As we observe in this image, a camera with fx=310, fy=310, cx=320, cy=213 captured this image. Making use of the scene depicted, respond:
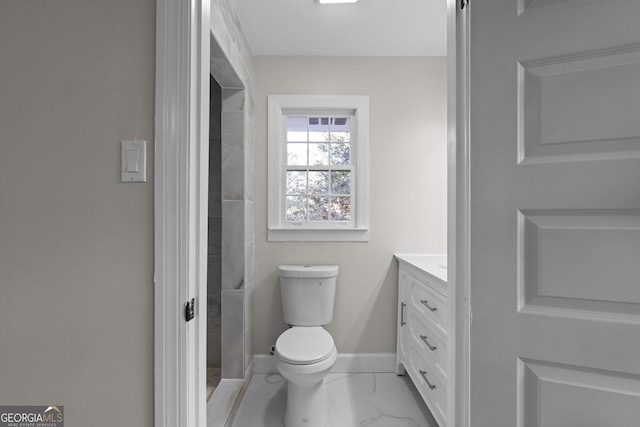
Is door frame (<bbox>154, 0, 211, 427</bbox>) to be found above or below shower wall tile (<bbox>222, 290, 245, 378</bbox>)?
above

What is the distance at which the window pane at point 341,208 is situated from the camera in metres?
2.45

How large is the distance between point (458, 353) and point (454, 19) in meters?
0.95

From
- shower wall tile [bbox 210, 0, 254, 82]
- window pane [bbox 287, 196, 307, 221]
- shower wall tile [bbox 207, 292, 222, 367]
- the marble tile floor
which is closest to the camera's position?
shower wall tile [bbox 210, 0, 254, 82]

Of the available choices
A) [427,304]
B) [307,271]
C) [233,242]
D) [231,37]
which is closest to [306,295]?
[307,271]

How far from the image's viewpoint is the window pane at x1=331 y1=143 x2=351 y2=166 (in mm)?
2455

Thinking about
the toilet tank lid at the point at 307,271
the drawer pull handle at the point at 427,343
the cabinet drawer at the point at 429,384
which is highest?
the toilet tank lid at the point at 307,271

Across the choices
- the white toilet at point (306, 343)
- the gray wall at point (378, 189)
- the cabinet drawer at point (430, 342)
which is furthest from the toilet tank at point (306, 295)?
the cabinet drawer at point (430, 342)

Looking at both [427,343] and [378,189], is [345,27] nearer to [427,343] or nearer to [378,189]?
[378,189]

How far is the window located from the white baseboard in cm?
98

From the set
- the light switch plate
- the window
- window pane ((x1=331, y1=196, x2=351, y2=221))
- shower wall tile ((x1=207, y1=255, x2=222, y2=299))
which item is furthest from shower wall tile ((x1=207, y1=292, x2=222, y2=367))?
the light switch plate

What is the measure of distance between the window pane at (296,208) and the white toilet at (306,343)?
1.27 feet

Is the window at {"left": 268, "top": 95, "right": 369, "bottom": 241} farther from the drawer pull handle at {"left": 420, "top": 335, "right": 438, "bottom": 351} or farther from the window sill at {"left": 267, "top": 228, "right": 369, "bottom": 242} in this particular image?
the drawer pull handle at {"left": 420, "top": 335, "right": 438, "bottom": 351}

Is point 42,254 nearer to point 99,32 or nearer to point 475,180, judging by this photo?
point 99,32

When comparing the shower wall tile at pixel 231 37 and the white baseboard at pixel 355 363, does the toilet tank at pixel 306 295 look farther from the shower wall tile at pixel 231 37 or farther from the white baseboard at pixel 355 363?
the shower wall tile at pixel 231 37
